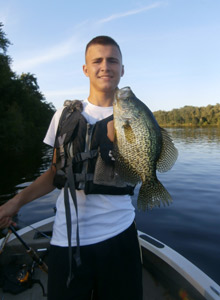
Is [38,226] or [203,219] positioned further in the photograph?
[203,219]

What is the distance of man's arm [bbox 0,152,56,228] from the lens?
209cm

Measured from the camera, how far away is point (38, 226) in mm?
4703

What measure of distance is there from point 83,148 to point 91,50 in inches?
36.3

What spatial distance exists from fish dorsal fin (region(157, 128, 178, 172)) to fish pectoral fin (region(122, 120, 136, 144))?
33 centimetres

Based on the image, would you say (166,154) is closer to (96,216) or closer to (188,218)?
(96,216)

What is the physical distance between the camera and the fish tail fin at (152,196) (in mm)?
2082

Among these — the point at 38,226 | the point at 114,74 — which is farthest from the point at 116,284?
the point at 38,226

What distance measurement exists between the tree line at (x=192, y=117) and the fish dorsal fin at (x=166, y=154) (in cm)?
10445

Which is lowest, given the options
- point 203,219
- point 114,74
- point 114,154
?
point 203,219

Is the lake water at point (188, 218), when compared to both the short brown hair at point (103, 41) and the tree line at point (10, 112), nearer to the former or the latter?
the short brown hair at point (103, 41)

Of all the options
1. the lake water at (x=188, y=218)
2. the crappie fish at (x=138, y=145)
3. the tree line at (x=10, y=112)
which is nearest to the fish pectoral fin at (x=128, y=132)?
the crappie fish at (x=138, y=145)

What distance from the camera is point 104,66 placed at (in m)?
2.13

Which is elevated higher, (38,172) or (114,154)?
(114,154)

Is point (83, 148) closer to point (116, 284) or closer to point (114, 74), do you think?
point (114, 74)
